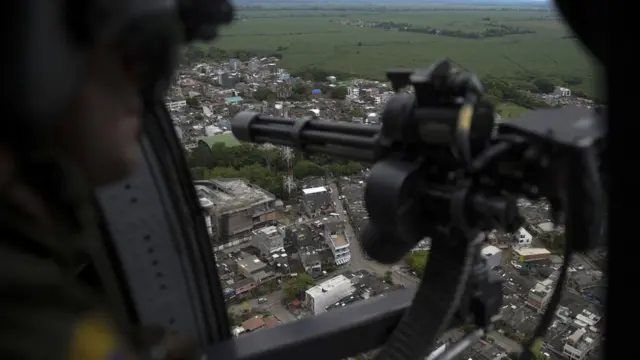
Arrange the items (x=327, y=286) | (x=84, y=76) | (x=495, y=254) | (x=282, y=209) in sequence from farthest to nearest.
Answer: (x=282, y=209)
(x=327, y=286)
(x=495, y=254)
(x=84, y=76)

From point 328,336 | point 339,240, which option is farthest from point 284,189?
point 328,336

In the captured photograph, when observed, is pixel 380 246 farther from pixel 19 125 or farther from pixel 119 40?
pixel 19 125

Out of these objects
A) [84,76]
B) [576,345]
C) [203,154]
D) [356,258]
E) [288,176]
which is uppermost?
[84,76]

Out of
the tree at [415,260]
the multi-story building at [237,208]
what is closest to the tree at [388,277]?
the tree at [415,260]

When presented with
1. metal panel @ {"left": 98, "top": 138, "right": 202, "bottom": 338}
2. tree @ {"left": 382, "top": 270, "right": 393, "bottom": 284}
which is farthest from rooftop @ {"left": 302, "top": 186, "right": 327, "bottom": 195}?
metal panel @ {"left": 98, "top": 138, "right": 202, "bottom": 338}

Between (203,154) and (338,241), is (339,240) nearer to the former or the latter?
(338,241)

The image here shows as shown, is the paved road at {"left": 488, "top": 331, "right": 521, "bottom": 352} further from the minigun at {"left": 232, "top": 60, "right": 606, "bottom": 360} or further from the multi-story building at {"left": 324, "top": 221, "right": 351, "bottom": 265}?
the multi-story building at {"left": 324, "top": 221, "right": 351, "bottom": 265}

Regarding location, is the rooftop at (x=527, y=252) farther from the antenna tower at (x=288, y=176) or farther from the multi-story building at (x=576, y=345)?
the antenna tower at (x=288, y=176)
